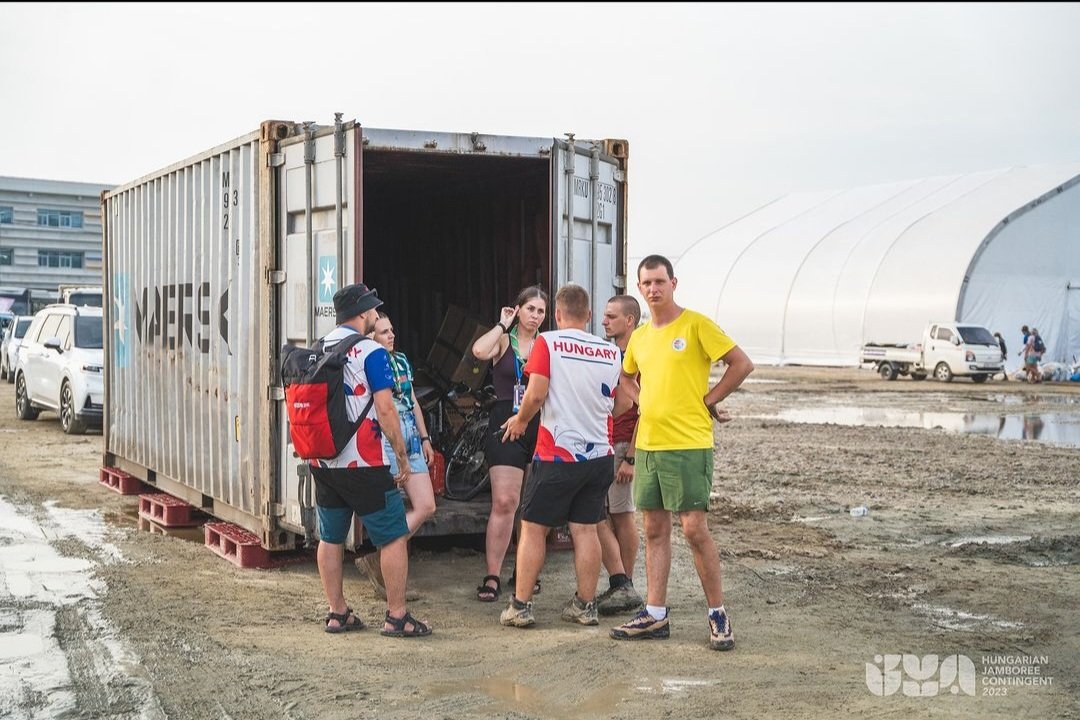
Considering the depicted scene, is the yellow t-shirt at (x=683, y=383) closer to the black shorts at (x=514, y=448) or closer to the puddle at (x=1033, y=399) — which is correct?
the black shorts at (x=514, y=448)

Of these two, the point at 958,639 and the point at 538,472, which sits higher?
the point at 538,472

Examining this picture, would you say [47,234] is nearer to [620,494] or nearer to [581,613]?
[620,494]

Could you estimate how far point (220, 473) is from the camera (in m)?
8.99

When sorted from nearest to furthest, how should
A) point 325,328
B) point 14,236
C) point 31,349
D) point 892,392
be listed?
point 325,328 → point 31,349 → point 892,392 → point 14,236

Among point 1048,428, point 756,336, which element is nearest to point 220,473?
point 1048,428

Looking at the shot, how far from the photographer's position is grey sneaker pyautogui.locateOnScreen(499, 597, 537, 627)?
664cm

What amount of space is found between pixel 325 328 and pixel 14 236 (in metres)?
48.5

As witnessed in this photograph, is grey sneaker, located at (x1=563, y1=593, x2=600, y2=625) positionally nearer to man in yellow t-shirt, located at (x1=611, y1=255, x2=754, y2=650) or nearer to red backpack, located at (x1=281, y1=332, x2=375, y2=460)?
man in yellow t-shirt, located at (x1=611, y1=255, x2=754, y2=650)

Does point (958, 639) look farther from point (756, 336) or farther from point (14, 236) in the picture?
point (14, 236)

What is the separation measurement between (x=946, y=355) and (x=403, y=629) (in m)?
30.4

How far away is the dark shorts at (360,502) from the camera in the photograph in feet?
20.6

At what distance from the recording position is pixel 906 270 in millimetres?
40562

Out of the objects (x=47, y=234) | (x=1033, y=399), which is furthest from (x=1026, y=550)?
(x=47, y=234)

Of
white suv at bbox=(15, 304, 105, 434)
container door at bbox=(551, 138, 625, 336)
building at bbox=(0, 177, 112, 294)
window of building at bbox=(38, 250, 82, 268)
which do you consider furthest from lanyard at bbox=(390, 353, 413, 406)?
window of building at bbox=(38, 250, 82, 268)
